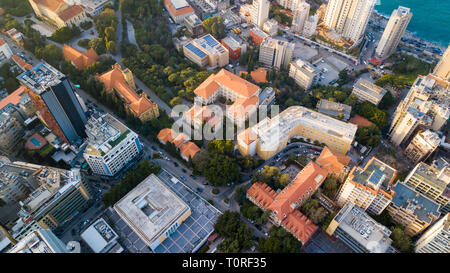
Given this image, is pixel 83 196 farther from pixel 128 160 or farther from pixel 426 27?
pixel 426 27

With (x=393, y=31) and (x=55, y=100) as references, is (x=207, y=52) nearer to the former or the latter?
(x=55, y=100)

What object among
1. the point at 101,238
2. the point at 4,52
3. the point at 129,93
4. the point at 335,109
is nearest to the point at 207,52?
the point at 129,93

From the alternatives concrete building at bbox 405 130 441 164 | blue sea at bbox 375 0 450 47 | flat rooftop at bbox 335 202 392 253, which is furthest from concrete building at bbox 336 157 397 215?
blue sea at bbox 375 0 450 47

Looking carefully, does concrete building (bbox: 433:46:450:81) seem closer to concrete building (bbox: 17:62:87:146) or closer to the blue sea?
the blue sea

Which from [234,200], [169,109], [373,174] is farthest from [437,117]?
[169,109]

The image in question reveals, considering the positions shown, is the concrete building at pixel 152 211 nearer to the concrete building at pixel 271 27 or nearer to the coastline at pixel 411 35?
the concrete building at pixel 271 27

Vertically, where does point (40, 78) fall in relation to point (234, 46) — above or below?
above

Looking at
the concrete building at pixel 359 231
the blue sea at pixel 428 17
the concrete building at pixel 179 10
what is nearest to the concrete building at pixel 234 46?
the concrete building at pixel 179 10
